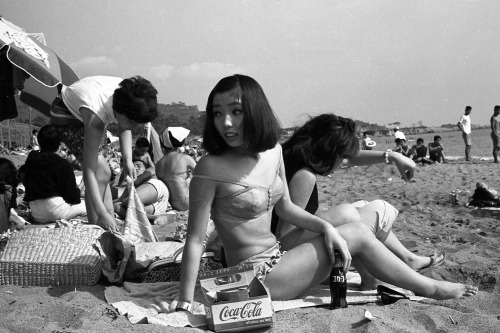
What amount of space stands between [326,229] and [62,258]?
5.75 feet

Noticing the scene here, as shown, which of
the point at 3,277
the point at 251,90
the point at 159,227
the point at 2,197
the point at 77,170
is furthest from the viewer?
the point at 77,170

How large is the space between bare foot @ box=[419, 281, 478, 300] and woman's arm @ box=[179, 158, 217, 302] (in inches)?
51.8

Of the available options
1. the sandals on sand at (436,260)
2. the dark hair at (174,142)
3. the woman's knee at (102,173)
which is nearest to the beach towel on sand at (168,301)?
the sandals on sand at (436,260)

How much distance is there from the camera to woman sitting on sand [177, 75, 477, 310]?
2.57 m

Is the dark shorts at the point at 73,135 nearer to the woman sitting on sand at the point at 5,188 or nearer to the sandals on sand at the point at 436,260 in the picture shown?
the woman sitting on sand at the point at 5,188

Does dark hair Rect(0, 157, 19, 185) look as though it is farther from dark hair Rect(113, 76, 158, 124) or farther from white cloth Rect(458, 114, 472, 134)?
white cloth Rect(458, 114, 472, 134)

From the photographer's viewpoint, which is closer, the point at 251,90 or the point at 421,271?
the point at 251,90

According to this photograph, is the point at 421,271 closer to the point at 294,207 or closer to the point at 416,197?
the point at 294,207

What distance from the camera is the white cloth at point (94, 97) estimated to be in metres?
3.99

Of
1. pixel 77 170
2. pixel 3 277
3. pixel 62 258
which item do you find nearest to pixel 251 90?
pixel 62 258

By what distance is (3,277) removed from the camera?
10.7ft

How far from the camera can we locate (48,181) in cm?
526

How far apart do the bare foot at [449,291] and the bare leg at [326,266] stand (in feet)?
0.14

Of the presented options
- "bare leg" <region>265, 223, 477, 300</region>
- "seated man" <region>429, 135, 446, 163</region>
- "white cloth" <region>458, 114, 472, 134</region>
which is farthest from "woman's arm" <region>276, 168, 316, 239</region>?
"white cloth" <region>458, 114, 472, 134</region>
